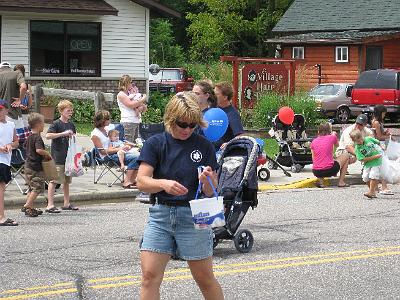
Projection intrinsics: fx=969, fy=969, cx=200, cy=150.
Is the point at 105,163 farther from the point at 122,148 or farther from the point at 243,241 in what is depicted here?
the point at 243,241

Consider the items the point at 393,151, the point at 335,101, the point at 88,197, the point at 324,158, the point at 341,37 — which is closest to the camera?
the point at 88,197

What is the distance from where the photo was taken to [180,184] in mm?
6512

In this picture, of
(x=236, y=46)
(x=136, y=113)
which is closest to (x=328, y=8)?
(x=236, y=46)

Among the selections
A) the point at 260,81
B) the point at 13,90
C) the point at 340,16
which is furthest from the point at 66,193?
the point at 340,16

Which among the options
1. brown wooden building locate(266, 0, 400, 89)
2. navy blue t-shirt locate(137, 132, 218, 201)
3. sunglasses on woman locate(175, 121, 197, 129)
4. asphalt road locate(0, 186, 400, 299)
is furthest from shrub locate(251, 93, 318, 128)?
sunglasses on woman locate(175, 121, 197, 129)

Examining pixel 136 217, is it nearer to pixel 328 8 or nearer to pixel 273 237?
pixel 273 237

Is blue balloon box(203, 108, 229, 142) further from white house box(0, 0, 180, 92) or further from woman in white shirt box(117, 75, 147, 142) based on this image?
white house box(0, 0, 180, 92)

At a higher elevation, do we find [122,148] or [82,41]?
[82,41]

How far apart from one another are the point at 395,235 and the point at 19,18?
69.6 ft

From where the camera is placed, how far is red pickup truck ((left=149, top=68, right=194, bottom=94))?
40000mm

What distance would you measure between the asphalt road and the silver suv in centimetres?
2268

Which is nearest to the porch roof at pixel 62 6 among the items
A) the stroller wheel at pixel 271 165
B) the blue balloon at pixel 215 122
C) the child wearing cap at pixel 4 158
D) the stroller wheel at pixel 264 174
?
the stroller wheel at pixel 271 165

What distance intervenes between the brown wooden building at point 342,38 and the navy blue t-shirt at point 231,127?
32.1m

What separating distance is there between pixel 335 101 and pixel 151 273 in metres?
32.0
